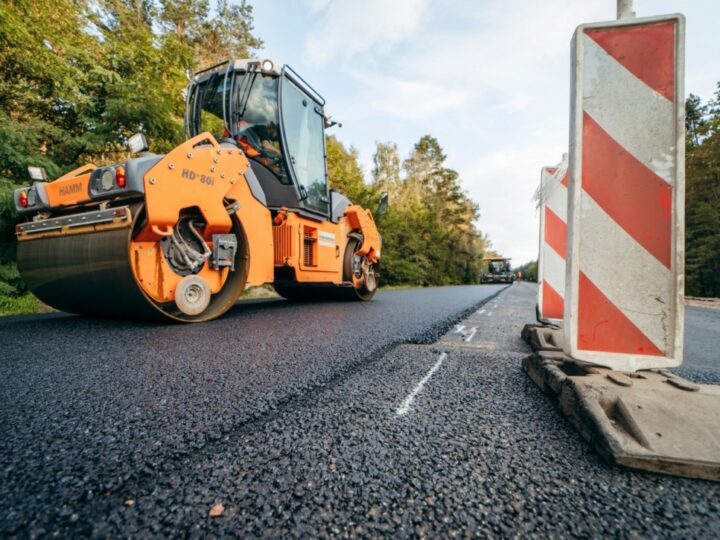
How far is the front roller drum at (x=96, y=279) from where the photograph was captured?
279 centimetres

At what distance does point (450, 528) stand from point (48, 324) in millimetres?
3853

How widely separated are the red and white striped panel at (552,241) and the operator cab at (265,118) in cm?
320

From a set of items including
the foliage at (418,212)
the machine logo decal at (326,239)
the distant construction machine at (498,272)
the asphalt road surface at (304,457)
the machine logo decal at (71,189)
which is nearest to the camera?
the asphalt road surface at (304,457)

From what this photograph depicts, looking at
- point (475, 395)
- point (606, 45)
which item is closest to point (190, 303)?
point (475, 395)

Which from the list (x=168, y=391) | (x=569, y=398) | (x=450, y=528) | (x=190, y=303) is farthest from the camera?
(x=190, y=303)

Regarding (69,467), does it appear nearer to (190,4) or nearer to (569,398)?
(569,398)

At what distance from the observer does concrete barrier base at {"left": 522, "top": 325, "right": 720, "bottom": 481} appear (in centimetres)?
95

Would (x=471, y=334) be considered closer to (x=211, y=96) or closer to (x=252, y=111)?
(x=252, y=111)

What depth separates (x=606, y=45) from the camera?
1421mm

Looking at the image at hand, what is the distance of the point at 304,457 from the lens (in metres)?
1.02

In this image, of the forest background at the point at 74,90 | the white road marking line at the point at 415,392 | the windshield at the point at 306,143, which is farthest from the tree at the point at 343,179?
the white road marking line at the point at 415,392

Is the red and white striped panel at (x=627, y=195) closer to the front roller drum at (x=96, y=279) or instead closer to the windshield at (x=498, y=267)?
the front roller drum at (x=96, y=279)

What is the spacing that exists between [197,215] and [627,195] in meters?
3.47

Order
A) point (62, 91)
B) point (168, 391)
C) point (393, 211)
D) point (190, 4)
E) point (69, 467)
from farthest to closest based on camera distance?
point (393, 211)
point (190, 4)
point (62, 91)
point (168, 391)
point (69, 467)
